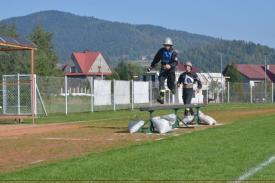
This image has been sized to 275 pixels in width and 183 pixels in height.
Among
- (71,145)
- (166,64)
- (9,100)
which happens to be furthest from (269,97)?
(71,145)

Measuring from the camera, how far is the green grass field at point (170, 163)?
9609 millimetres

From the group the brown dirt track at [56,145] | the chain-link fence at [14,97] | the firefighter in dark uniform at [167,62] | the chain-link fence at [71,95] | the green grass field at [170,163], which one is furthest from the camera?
the chain-link fence at [71,95]

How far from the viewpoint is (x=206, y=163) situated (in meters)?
10.9

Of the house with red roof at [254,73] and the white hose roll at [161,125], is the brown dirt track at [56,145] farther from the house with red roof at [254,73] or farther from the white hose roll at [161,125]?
the house with red roof at [254,73]

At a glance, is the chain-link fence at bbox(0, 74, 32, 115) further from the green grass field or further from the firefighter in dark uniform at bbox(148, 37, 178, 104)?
the green grass field

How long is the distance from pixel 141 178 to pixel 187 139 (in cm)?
639

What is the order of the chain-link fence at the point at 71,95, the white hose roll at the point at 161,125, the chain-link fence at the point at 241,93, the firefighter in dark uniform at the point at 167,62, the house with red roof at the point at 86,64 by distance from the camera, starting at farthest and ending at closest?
1. the house with red roof at the point at 86,64
2. the chain-link fence at the point at 241,93
3. the chain-link fence at the point at 71,95
4. the firefighter in dark uniform at the point at 167,62
5. the white hose roll at the point at 161,125

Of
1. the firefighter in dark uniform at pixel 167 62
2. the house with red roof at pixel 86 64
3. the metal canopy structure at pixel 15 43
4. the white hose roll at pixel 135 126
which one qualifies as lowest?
the white hose roll at pixel 135 126

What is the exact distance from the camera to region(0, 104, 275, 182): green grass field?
31.5 feet

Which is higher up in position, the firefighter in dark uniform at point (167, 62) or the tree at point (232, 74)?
the tree at point (232, 74)

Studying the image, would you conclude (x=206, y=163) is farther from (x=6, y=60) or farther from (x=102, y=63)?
(x=102, y=63)

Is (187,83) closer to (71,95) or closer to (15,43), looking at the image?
(15,43)

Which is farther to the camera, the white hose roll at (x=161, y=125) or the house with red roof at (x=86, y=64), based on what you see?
the house with red roof at (x=86, y=64)

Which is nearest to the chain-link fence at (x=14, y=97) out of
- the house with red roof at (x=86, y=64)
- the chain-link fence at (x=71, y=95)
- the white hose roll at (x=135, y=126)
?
the chain-link fence at (x=71, y=95)
